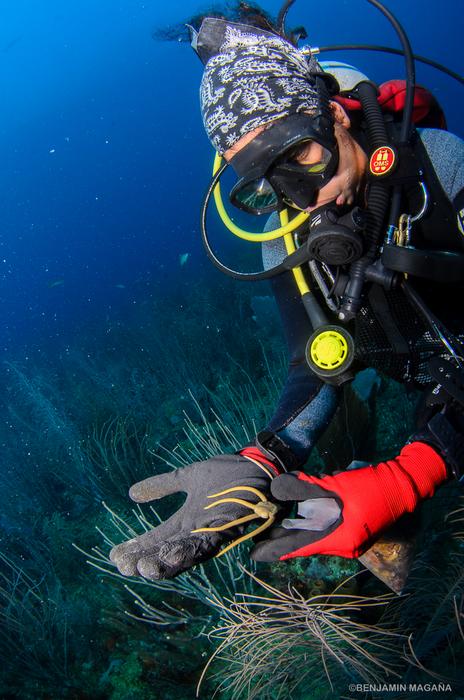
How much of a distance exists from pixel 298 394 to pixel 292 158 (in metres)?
1.10

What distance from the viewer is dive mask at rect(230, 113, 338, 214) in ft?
5.30

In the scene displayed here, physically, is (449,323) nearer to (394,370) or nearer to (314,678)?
(394,370)

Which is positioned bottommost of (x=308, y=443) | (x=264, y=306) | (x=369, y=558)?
(x=264, y=306)

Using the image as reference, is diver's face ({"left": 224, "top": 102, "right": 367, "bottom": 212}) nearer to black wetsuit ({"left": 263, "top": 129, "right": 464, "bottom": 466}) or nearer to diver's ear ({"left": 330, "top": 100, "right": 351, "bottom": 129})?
diver's ear ({"left": 330, "top": 100, "right": 351, "bottom": 129})

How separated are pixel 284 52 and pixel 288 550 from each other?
2.09 meters

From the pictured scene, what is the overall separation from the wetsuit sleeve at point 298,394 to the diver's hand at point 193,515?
0.25 metres

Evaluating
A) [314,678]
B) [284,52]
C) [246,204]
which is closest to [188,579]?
[314,678]

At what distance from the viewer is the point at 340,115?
1856 mm

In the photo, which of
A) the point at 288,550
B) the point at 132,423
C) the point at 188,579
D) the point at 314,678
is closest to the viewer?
the point at 288,550

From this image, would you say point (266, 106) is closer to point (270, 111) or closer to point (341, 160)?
point (270, 111)

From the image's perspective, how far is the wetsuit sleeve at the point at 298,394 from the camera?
1888 mm

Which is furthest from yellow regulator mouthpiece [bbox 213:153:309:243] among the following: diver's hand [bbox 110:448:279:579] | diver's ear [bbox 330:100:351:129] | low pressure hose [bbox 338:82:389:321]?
diver's hand [bbox 110:448:279:579]

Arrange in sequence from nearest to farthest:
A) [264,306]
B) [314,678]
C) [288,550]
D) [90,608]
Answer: [288,550] → [314,678] → [90,608] → [264,306]

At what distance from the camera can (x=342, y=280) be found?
1835mm
